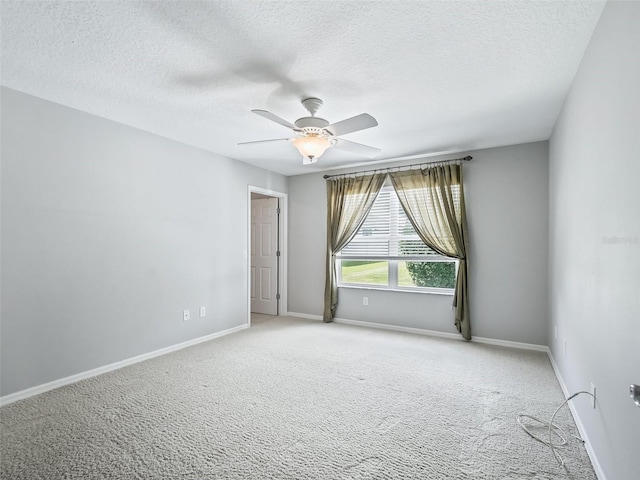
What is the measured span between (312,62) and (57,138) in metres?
2.41

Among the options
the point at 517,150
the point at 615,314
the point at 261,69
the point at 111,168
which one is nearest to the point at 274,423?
the point at 615,314

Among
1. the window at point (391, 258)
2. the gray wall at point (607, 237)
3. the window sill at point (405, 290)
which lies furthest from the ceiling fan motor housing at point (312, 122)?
the window sill at point (405, 290)

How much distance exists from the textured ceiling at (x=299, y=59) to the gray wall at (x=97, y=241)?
376 mm

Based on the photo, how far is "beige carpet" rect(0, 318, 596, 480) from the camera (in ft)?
6.16

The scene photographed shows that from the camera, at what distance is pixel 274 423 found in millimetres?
2336

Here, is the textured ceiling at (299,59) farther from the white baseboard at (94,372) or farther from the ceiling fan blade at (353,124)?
the white baseboard at (94,372)

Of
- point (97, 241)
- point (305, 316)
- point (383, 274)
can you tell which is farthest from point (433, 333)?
point (97, 241)

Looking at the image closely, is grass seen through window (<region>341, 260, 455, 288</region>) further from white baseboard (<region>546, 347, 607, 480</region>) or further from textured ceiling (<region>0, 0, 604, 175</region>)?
textured ceiling (<region>0, 0, 604, 175</region>)

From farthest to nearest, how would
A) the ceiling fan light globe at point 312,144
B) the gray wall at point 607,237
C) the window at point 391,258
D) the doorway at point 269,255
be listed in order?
the doorway at point 269,255
the window at point 391,258
the ceiling fan light globe at point 312,144
the gray wall at point 607,237

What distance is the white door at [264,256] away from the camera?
592cm

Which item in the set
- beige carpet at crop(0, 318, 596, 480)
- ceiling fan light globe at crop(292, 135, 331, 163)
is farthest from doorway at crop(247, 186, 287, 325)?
ceiling fan light globe at crop(292, 135, 331, 163)

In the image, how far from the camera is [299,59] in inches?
88.0

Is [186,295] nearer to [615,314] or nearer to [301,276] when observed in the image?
[301,276]

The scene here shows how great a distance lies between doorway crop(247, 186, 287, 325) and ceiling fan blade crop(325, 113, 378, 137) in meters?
3.03
